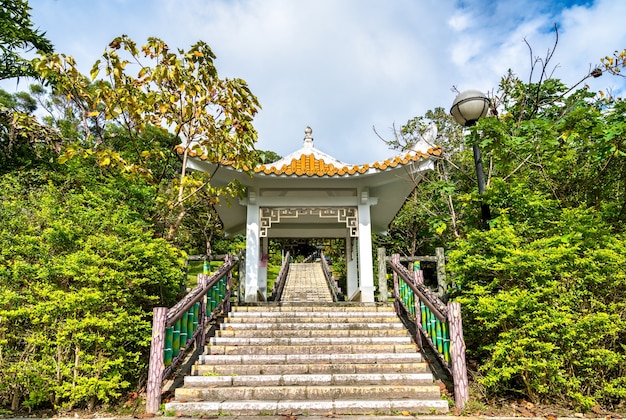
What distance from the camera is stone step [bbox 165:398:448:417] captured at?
362cm

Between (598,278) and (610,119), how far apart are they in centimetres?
201

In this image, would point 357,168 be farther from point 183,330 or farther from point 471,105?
point 183,330

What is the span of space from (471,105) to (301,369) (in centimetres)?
390

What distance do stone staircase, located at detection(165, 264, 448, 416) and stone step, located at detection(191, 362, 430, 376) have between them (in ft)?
0.04

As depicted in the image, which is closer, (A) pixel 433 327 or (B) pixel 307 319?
(A) pixel 433 327

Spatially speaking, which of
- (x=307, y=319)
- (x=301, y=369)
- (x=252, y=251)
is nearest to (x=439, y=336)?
(x=301, y=369)

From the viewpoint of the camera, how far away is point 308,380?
407cm

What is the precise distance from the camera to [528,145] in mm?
4746

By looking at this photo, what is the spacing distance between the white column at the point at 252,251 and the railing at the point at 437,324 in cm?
260

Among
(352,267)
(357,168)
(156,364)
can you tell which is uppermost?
(357,168)

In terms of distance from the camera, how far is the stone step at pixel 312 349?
4701 millimetres

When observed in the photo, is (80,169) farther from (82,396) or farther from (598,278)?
(598,278)

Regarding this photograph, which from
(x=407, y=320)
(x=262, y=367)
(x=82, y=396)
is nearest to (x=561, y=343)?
(x=407, y=320)

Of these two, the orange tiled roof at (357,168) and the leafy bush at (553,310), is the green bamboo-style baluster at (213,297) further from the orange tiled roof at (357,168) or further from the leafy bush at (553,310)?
the leafy bush at (553,310)
